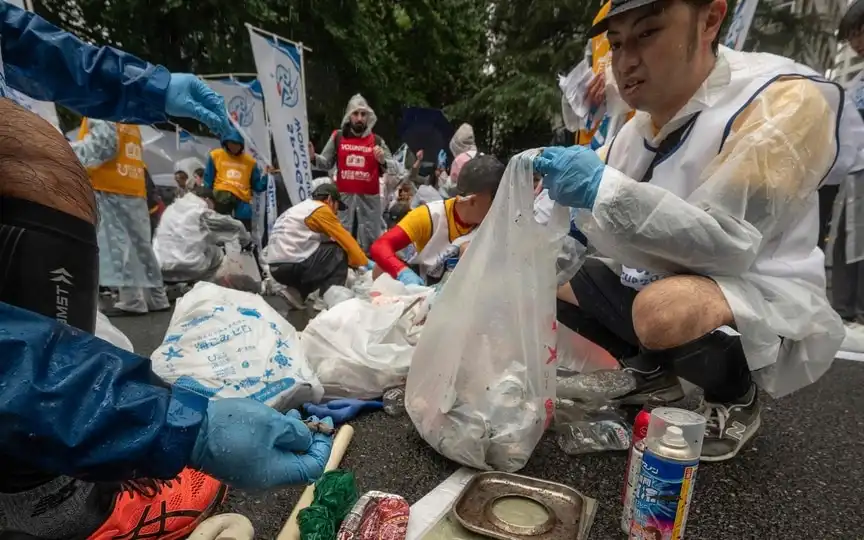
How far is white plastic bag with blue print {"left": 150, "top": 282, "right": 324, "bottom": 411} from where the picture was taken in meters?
1.47

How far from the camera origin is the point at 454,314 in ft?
4.33

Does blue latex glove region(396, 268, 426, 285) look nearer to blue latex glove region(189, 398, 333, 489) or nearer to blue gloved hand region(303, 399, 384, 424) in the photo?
blue gloved hand region(303, 399, 384, 424)

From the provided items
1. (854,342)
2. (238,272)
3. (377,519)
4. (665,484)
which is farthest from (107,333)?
(854,342)

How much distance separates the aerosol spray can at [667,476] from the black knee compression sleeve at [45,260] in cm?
97

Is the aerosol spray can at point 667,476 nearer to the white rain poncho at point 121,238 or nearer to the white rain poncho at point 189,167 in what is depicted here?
the white rain poncho at point 121,238

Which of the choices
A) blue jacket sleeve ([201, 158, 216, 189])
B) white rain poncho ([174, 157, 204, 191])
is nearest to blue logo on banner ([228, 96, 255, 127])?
blue jacket sleeve ([201, 158, 216, 189])

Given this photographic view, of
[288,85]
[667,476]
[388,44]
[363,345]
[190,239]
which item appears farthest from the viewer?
[388,44]

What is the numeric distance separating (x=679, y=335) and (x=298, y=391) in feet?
3.52

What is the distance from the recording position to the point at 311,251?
347 centimetres

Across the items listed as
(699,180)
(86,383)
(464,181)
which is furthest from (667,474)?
(464,181)

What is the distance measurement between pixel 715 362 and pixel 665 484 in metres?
0.45

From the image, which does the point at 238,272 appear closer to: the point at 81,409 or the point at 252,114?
the point at 252,114

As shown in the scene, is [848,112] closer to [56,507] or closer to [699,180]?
[699,180]

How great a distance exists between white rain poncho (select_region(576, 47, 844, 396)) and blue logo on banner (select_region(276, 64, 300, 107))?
4.09 m
